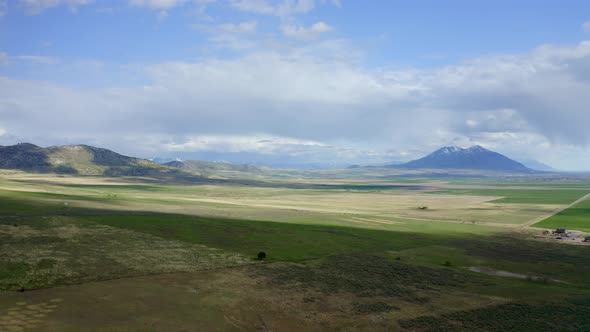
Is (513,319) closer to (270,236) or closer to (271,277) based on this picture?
(271,277)

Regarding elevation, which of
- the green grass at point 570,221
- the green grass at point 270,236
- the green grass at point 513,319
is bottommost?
the green grass at point 513,319

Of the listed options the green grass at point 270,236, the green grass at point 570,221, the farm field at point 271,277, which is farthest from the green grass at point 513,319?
the green grass at point 570,221

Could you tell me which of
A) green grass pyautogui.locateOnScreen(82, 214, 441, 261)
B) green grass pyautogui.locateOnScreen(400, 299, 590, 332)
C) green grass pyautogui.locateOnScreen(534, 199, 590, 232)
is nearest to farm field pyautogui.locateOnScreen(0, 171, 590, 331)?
green grass pyautogui.locateOnScreen(400, 299, 590, 332)

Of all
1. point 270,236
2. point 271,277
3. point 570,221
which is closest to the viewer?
point 271,277

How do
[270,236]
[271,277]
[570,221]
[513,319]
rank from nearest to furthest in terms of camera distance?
1. [513,319]
2. [271,277]
3. [270,236]
4. [570,221]

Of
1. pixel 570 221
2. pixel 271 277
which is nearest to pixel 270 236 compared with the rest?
pixel 271 277

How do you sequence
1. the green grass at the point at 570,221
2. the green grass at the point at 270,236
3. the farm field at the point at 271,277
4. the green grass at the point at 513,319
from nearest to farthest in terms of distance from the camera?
the green grass at the point at 513,319 → the farm field at the point at 271,277 → the green grass at the point at 270,236 → the green grass at the point at 570,221

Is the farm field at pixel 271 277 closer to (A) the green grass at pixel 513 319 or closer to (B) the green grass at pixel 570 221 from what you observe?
(A) the green grass at pixel 513 319

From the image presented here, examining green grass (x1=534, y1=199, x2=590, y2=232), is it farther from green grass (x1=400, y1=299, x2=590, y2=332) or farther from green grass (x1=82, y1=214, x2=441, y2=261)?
green grass (x1=400, y1=299, x2=590, y2=332)

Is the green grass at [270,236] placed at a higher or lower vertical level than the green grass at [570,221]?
lower

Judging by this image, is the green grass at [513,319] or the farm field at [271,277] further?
the farm field at [271,277]

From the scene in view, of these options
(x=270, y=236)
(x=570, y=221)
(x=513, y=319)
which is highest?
(x=570, y=221)

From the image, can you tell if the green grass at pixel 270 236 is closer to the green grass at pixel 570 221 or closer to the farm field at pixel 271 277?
the farm field at pixel 271 277

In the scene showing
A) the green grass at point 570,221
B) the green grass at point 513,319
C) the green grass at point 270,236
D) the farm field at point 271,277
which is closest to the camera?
the green grass at point 513,319
